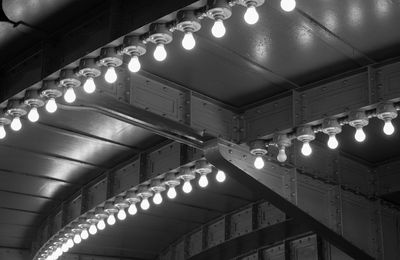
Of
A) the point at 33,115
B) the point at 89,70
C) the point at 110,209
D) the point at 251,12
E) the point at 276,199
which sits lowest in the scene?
the point at 276,199

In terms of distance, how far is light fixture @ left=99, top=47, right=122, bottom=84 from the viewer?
9.58 meters

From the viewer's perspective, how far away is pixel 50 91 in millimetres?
10320

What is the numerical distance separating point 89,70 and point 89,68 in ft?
0.13

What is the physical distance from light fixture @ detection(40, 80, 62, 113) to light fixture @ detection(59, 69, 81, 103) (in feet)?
0.68

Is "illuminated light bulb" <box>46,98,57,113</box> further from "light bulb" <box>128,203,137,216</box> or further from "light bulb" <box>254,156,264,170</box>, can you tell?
"light bulb" <box>128,203,137,216</box>

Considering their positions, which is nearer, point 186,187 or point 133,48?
point 133,48

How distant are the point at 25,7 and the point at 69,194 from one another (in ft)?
29.3

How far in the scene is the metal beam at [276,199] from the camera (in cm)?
1228

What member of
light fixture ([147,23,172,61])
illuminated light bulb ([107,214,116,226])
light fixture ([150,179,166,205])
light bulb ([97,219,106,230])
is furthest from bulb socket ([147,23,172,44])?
light bulb ([97,219,106,230])

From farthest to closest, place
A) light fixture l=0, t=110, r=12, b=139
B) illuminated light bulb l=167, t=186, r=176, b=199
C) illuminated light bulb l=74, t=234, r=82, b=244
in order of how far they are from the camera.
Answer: illuminated light bulb l=74, t=234, r=82, b=244 < illuminated light bulb l=167, t=186, r=176, b=199 < light fixture l=0, t=110, r=12, b=139

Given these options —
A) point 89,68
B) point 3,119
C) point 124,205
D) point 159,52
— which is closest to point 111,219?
point 124,205

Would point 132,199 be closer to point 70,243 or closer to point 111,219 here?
point 111,219

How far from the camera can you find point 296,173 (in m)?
13.3

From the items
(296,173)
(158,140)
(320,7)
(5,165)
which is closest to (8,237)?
(5,165)
